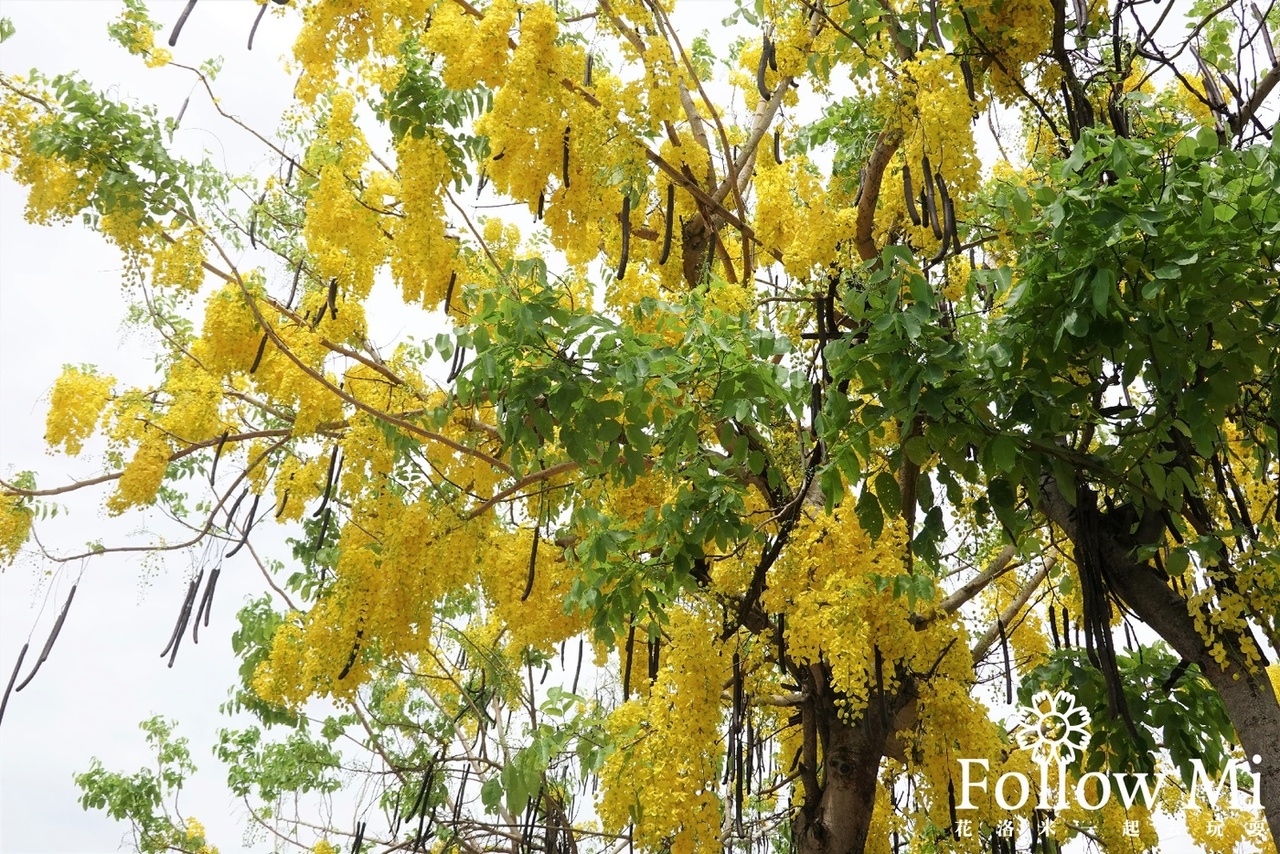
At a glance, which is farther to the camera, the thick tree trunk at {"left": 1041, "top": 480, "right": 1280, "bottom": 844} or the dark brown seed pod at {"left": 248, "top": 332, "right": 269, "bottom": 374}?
the dark brown seed pod at {"left": 248, "top": 332, "right": 269, "bottom": 374}

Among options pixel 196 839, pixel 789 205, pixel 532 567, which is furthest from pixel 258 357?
pixel 196 839

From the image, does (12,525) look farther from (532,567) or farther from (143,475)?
(532,567)

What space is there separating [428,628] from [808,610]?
1.59 m

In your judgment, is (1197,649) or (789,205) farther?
(789,205)

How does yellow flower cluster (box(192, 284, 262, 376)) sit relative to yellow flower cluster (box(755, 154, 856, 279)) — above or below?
below

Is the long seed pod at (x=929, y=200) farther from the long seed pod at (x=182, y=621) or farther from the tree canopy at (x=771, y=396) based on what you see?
the long seed pod at (x=182, y=621)

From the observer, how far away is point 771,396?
294cm

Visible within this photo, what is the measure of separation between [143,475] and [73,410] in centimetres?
51

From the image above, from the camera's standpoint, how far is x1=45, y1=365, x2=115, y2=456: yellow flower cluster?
4.72 metres

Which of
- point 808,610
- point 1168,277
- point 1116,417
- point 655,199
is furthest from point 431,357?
point 1168,277

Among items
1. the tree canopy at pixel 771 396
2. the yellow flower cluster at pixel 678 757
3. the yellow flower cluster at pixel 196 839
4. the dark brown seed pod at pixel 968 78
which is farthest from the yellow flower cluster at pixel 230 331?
the yellow flower cluster at pixel 196 839

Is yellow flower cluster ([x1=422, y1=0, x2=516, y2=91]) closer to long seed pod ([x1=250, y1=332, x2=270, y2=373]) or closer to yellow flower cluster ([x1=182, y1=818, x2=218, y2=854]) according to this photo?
long seed pod ([x1=250, y1=332, x2=270, y2=373])

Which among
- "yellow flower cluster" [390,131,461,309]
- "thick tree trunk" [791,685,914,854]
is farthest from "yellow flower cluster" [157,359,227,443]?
"thick tree trunk" [791,685,914,854]

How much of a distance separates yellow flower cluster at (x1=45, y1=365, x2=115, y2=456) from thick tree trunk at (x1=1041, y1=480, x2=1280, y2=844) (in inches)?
152
